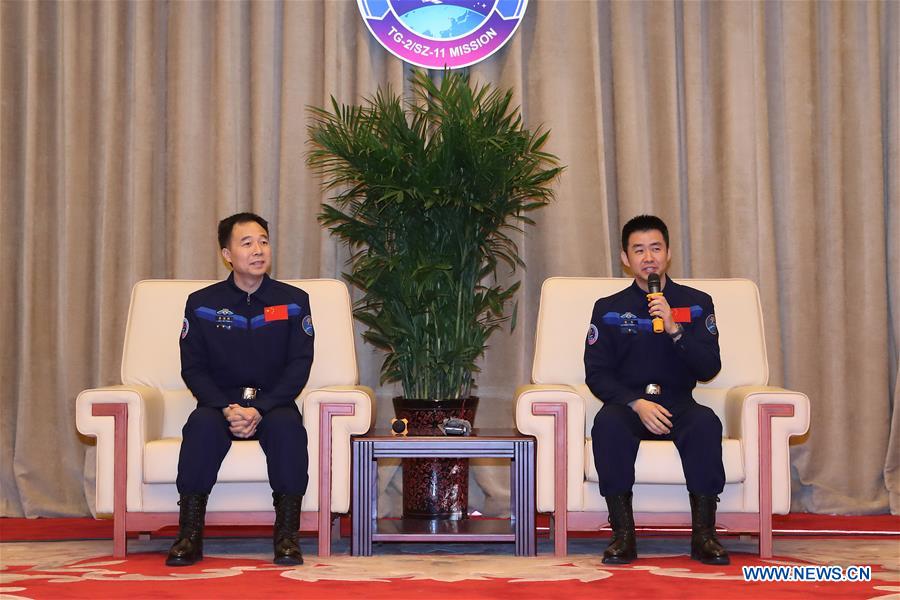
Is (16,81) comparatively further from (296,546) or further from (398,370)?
(296,546)

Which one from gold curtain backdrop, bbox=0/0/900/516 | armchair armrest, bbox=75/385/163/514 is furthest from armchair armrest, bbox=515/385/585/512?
armchair armrest, bbox=75/385/163/514

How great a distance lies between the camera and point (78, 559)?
3.26 m

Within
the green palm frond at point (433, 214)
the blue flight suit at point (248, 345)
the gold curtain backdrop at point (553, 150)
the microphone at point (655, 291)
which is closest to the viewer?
the microphone at point (655, 291)

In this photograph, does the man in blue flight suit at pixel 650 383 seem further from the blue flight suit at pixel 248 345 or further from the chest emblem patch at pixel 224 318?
the chest emblem patch at pixel 224 318

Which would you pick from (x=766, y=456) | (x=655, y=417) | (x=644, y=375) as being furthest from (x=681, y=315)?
(x=766, y=456)

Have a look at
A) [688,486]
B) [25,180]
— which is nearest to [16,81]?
[25,180]

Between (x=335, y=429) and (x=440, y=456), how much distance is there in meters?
0.35

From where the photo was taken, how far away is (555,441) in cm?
327

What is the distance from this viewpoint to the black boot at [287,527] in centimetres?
308

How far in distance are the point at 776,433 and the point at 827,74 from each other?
1.98 metres

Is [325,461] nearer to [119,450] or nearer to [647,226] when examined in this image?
[119,450]

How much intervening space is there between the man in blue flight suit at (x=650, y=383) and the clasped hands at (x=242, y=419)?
109 centimetres

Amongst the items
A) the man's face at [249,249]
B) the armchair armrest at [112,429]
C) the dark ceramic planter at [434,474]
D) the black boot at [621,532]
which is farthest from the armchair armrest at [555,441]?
the armchair armrest at [112,429]

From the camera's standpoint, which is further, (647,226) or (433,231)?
(433,231)
